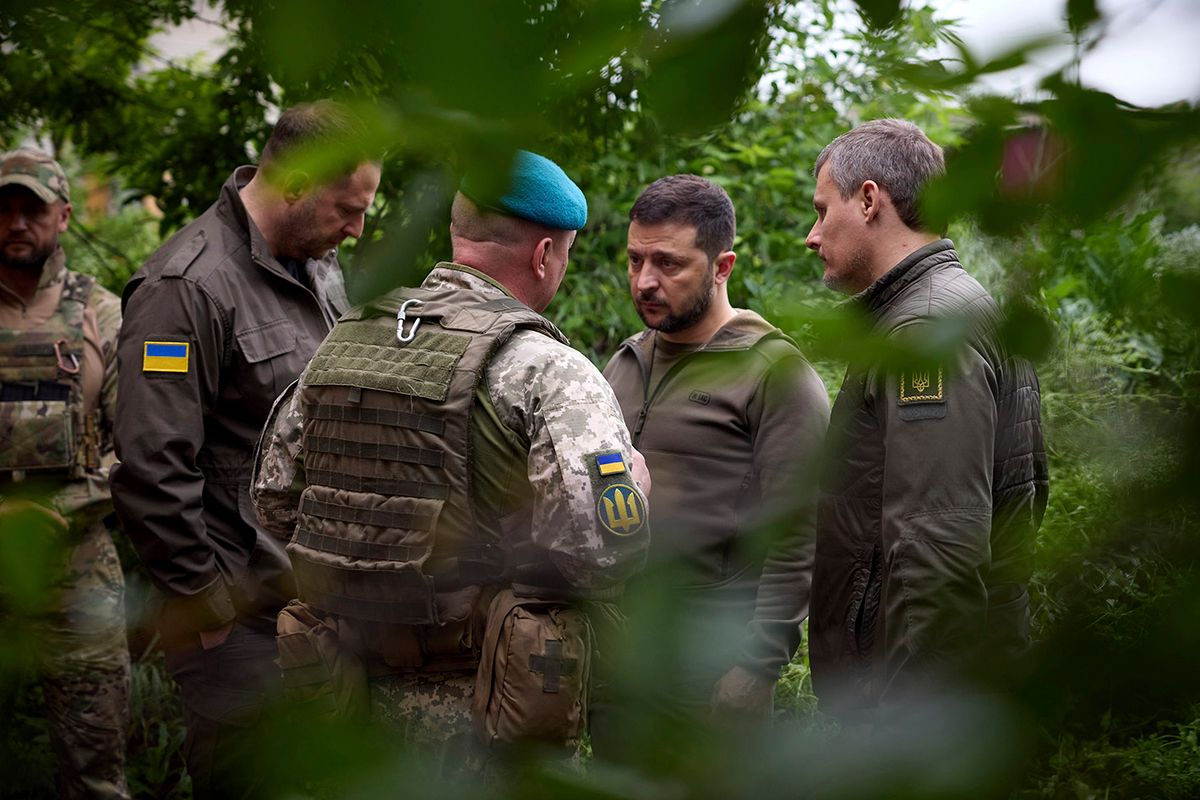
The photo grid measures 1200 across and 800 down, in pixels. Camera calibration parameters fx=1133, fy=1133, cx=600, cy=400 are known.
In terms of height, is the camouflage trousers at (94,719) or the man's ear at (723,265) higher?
the man's ear at (723,265)

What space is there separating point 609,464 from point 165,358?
1421mm

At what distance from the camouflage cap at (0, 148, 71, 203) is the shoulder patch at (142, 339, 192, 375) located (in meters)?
1.48

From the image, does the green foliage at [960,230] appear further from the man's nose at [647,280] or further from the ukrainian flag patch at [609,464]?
the man's nose at [647,280]

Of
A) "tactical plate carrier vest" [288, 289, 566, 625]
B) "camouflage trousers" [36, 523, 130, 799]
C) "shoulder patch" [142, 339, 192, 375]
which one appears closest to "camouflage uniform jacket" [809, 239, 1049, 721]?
"tactical plate carrier vest" [288, 289, 566, 625]

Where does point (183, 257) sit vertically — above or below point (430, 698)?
above

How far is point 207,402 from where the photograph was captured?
3127mm

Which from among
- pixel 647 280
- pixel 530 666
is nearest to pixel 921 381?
pixel 530 666

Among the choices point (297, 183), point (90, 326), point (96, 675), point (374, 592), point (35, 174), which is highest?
point (35, 174)

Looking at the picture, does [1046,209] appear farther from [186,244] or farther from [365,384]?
[186,244]

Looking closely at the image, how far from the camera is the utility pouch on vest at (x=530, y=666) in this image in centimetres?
224

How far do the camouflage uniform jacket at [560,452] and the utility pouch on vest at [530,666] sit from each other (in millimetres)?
98

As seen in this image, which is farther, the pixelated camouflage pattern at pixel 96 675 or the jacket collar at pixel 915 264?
the pixelated camouflage pattern at pixel 96 675

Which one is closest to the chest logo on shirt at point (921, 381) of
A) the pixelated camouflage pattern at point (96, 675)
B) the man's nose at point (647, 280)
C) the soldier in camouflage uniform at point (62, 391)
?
the man's nose at point (647, 280)

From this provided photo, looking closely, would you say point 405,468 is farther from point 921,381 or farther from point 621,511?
point 921,381
